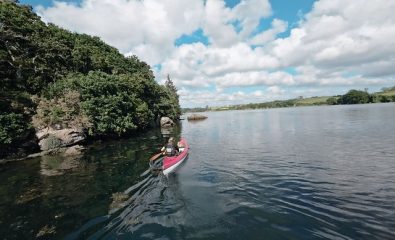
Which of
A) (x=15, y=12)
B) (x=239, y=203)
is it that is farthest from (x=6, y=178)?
(x=15, y=12)

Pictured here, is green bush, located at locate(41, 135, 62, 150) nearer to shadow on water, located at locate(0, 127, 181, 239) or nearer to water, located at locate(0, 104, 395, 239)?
shadow on water, located at locate(0, 127, 181, 239)

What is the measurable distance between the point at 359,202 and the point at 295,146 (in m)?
15.8

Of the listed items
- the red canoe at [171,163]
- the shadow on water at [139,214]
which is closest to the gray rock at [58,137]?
the red canoe at [171,163]

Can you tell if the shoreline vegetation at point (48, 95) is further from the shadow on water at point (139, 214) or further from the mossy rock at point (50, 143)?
the shadow on water at point (139, 214)

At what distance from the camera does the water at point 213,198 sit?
982 cm

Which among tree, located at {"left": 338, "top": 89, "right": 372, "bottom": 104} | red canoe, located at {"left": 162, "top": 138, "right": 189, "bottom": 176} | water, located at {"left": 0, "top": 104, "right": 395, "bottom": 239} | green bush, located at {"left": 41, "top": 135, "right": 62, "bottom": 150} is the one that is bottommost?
A: water, located at {"left": 0, "top": 104, "right": 395, "bottom": 239}

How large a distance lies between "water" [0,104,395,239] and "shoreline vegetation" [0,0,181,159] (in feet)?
22.8

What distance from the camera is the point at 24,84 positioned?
34000 mm

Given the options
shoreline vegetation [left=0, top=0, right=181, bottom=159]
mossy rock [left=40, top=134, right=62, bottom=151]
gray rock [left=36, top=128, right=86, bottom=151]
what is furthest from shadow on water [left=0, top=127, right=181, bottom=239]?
shoreline vegetation [left=0, top=0, right=181, bottom=159]

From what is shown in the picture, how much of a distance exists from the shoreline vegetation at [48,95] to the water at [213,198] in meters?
6.95

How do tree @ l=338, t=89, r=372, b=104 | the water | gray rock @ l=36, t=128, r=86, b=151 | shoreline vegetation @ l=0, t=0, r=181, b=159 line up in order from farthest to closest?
1. tree @ l=338, t=89, r=372, b=104
2. gray rock @ l=36, t=128, r=86, b=151
3. shoreline vegetation @ l=0, t=0, r=181, b=159
4. the water

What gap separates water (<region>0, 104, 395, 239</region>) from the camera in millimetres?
9820

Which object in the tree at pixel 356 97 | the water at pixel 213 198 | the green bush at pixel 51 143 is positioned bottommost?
the water at pixel 213 198

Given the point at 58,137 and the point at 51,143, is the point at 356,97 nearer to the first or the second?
the point at 58,137
